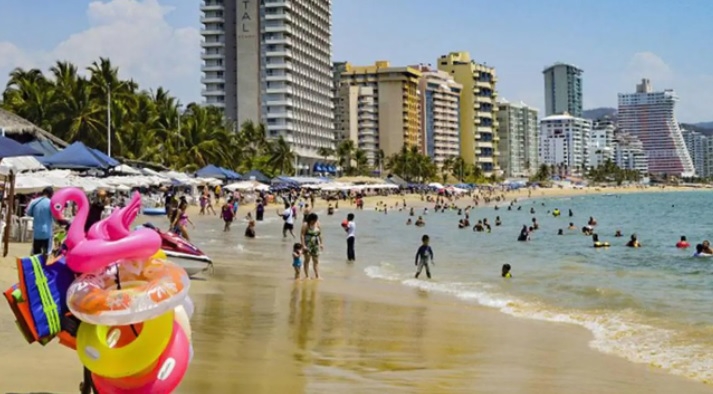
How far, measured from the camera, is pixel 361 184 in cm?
9244

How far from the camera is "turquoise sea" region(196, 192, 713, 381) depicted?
10.8 m

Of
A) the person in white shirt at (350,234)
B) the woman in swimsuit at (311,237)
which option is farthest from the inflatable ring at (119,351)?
the person in white shirt at (350,234)

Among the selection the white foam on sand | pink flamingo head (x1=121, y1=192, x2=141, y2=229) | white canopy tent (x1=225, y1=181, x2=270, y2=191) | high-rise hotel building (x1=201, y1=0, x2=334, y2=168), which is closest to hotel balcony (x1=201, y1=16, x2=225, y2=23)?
high-rise hotel building (x1=201, y1=0, x2=334, y2=168)

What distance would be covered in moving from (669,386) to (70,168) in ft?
81.1

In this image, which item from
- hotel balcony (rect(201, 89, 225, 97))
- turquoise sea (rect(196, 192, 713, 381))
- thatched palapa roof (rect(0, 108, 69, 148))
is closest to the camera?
turquoise sea (rect(196, 192, 713, 381))

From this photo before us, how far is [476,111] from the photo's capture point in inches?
6742

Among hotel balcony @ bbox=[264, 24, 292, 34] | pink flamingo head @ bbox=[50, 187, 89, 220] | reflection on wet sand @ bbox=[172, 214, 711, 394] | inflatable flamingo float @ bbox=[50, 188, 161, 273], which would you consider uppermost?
hotel balcony @ bbox=[264, 24, 292, 34]

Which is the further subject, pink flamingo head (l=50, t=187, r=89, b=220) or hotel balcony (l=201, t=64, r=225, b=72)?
hotel balcony (l=201, t=64, r=225, b=72)

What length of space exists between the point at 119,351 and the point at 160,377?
295mm

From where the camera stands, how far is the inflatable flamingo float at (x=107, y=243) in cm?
459

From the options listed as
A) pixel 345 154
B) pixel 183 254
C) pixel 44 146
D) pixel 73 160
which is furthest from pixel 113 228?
pixel 345 154

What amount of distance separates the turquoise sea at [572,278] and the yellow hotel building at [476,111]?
135m

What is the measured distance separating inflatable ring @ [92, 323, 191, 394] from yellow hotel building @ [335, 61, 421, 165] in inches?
5766

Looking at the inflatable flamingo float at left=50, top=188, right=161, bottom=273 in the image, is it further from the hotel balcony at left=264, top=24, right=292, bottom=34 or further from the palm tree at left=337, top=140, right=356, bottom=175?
the palm tree at left=337, top=140, right=356, bottom=175
